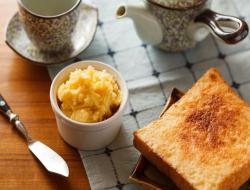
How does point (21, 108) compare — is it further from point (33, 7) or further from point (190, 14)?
point (190, 14)

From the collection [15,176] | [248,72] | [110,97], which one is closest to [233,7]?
Answer: [248,72]

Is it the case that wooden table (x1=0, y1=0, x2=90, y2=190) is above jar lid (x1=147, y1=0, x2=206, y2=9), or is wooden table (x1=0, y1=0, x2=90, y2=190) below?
below

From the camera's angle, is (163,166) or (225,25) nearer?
(163,166)

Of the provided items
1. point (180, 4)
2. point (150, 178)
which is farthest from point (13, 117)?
point (180, 4)

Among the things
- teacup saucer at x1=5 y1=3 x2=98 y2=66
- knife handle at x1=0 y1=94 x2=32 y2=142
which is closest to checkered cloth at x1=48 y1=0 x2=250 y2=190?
teacup saucer at x1=5 y1=3 x2=98 y2=66

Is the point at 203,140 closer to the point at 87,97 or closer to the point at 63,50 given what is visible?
the point at 87,97

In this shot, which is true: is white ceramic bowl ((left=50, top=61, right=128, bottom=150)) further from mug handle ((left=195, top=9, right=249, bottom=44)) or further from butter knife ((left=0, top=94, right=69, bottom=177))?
mug handle ((left=195, top=9, right=249, bottom=44))
